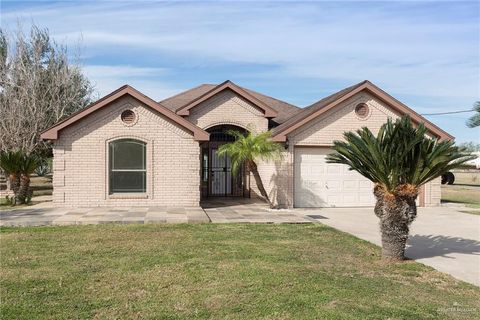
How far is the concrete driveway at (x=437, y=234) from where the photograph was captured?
27.5 feet

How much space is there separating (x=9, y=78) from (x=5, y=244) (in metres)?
18.3

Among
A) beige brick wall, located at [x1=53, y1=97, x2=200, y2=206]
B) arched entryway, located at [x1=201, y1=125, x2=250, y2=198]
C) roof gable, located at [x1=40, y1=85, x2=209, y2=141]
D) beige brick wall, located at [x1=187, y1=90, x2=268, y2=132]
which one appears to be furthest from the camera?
arched entryway, located at [x1=201, y1=125, x2=250, y2=198]

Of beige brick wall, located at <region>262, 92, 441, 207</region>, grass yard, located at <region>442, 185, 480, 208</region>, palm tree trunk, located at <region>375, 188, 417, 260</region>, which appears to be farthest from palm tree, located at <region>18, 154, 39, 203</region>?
grass yard, located at <region>442, 185, 480, 208</region>

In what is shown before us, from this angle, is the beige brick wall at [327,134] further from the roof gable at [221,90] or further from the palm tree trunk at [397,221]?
the palm tree trunk at [397,221]

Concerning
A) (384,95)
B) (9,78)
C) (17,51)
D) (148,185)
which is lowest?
(148,185)

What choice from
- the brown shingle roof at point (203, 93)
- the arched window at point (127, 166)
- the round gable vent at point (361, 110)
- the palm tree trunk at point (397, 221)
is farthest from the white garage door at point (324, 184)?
the palm tree trunk at point (397, 221)

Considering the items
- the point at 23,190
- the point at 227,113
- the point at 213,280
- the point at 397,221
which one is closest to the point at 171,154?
the point at 227,113

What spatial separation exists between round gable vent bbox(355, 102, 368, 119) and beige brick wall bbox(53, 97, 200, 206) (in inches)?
255

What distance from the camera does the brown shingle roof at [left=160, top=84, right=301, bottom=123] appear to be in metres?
22.6

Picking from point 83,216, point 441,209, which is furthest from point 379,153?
point 441,209

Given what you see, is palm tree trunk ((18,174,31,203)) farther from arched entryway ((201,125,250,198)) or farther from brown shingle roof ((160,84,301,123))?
arched entryway ((201,125,250,198))

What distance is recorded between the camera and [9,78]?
2477cm

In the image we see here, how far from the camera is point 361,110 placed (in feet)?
58.9

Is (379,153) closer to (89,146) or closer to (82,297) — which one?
(82,297)
